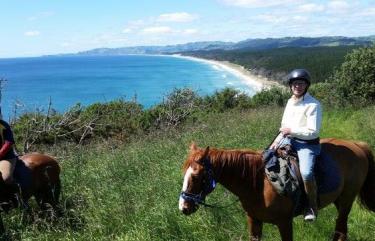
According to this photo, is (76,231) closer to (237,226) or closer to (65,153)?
(237,226)

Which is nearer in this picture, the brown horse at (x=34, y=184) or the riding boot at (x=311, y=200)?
the riding boot at (x=311, y=200)

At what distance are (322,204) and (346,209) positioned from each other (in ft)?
1.89

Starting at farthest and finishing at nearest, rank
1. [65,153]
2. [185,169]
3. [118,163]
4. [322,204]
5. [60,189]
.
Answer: [65,153] < [118,163] < [60,189] < [322,204] < [185,169]

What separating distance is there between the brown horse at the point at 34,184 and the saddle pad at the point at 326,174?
3796mm

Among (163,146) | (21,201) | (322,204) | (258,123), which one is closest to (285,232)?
(322,204)

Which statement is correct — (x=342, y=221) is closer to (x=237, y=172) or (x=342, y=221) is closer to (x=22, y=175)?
(x=237, y=172)

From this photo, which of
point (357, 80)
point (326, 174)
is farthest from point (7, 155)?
point (357, 80)

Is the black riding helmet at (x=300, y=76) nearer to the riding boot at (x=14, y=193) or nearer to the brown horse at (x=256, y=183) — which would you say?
the brown horse at (x=256, y=183)

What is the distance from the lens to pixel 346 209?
18.7 ft

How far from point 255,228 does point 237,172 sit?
→ 0.74m

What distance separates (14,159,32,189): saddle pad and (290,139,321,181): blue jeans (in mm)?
4066

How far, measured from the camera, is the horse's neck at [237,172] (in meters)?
4.70

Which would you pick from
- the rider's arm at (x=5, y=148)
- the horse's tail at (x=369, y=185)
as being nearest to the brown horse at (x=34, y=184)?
the rider's arm at (x=5, y=148)

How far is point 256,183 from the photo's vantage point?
16.0 feet
